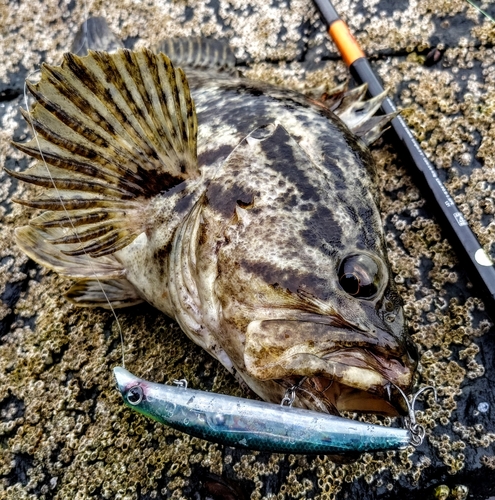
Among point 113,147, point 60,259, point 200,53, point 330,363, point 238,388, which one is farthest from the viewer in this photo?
point 200,53

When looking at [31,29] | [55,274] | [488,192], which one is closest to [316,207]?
[488,192]

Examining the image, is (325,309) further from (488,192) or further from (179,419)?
(488,192)

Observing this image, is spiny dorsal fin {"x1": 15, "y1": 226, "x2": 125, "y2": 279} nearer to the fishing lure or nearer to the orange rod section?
the fishing lure

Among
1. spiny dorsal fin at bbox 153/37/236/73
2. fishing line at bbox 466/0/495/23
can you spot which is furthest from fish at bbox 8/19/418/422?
fishing line at bbox 466/0/495/23

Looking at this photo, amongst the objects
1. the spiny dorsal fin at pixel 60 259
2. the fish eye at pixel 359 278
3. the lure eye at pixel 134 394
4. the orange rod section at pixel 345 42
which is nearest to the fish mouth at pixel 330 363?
the fish eye at pixel 359 278

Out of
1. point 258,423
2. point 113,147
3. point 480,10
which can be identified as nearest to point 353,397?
point 258,423

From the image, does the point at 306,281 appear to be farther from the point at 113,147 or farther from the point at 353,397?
the point at 113,147

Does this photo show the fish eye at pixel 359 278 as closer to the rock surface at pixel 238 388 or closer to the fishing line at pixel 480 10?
the rock surface at pixel 238 388
